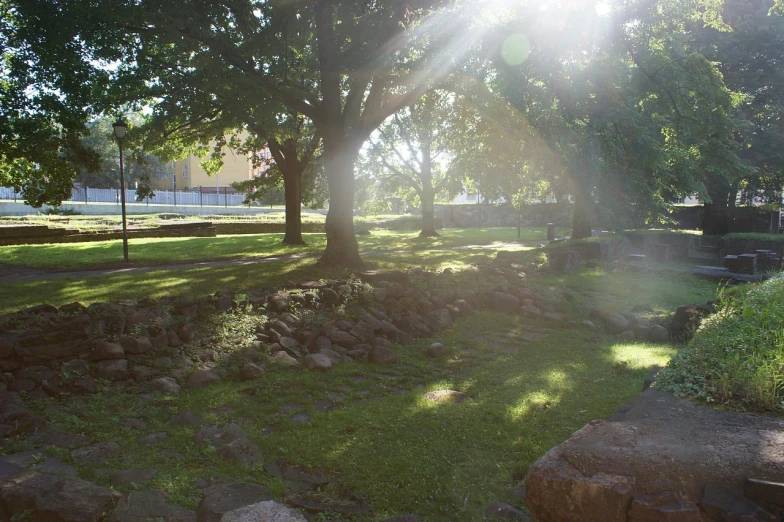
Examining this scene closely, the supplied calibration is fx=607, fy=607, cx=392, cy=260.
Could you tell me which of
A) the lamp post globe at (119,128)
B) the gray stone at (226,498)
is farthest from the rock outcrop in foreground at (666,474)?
the lamp post globe at (119,128)

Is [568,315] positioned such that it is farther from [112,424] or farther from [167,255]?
[167,255]

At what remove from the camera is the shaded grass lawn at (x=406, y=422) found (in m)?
4.42

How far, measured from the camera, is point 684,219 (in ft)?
104

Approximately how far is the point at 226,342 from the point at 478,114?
10.6 metres

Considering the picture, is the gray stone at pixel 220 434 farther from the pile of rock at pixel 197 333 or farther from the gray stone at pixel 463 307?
the gray stone at pixel 463 307

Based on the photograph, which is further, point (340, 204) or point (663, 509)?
point (340, 204)

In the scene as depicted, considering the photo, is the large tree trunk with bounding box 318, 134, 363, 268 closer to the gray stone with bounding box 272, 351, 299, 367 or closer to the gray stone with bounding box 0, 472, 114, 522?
the gray stone with bounding box 272, 351, 299, 367

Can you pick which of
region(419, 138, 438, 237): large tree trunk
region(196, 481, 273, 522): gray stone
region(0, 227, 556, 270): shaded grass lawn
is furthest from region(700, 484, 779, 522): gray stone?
region(419, 138, 438, 237): large tree trunk

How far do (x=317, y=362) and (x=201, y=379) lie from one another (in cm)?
140

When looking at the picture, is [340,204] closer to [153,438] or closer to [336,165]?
[336,165]

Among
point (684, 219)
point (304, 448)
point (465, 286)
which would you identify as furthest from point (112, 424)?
point (684, 219)

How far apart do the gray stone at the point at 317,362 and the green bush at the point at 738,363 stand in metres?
3.83

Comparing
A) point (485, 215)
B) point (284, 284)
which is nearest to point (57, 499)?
point (284, 284)

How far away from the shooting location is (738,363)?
4.76 m
